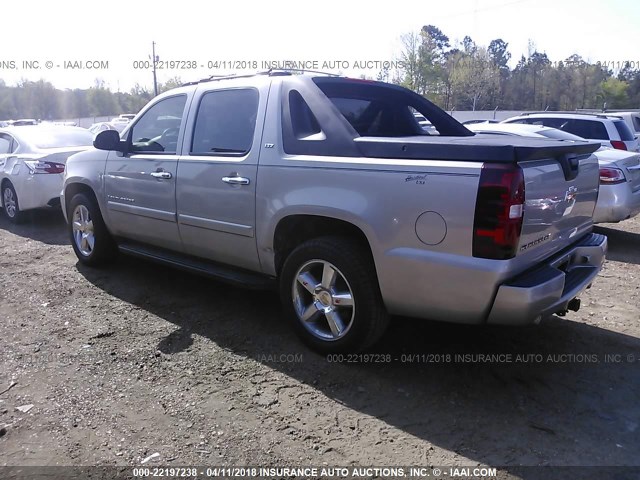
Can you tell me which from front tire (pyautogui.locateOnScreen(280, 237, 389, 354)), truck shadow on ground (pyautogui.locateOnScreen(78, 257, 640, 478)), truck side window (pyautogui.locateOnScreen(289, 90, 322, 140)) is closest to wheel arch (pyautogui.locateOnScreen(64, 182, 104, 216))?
truck shadow on ground (pyautogui.locateOnScreen(78, 257, 640, 478))

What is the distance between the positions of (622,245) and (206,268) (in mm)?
5714

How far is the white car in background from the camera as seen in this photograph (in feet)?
26.6

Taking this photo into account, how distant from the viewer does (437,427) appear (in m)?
2.95

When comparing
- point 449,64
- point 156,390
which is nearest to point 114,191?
point 156,390

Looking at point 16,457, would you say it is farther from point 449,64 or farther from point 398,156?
point 449,64

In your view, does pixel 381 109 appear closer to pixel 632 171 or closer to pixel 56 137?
pixel 632 171

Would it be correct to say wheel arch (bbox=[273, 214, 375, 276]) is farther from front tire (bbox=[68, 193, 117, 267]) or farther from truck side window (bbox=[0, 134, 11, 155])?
truck side window (bbox=[0, 134, 11, 155])

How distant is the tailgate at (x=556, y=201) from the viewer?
2960mm

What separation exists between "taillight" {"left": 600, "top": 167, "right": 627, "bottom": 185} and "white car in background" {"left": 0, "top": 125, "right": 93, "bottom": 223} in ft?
25.0

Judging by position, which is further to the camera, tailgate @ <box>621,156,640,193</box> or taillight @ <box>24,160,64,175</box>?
taillight @ <box>24,160,64,175</box>

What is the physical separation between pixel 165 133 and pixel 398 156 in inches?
102

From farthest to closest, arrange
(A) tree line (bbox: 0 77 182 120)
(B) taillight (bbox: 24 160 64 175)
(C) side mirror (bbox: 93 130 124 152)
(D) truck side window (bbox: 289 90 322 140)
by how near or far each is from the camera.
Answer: (A) tree line (bbox: 0 77 182 120) → (B) taillight (bbox: 24 160 64 175) → (C) side mirror (bbox: 93 130 124 152) → (D) truck side window (bbox: 289 90 322 140)

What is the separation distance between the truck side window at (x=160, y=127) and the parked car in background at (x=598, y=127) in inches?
314

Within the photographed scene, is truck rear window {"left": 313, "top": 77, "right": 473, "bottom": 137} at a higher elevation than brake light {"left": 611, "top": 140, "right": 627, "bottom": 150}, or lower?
higher
